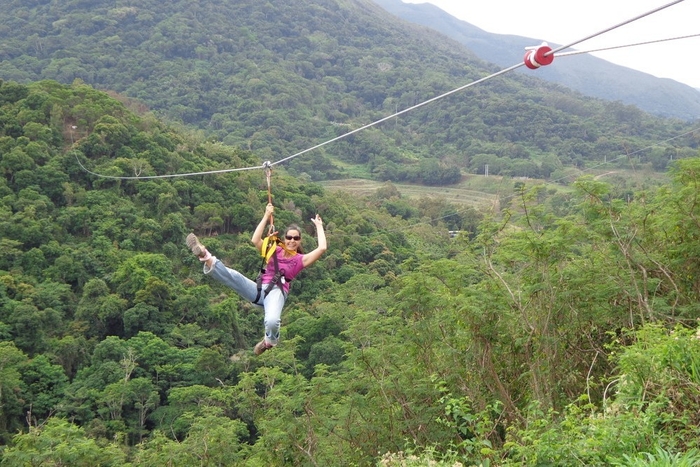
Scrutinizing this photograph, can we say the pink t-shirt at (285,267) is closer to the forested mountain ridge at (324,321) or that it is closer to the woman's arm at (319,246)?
the woman's arm at (319,246)

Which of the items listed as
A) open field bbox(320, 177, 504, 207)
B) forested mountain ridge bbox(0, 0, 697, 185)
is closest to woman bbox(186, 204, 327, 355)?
open field bbox(320, 177, 504, 207)

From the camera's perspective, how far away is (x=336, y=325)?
21.8m

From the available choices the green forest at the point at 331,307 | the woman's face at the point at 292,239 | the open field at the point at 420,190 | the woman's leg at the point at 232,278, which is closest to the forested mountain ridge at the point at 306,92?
the green forest at the point at 331,307

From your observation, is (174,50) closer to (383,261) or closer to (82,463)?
(383,261)

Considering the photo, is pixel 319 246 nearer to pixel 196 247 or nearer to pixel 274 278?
pixel 274 278

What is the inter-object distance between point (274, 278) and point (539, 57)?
2396mm

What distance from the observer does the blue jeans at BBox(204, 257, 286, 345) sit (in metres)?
4.91

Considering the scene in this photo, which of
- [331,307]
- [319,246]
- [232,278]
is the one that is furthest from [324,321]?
[232,278]

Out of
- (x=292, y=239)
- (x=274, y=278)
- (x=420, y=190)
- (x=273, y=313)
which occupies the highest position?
(x=292, y=239)

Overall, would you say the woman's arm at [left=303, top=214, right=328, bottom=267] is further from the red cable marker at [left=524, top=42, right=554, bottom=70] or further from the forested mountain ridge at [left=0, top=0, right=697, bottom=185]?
the forested mountain ridge at [left=0, top=0, right=697, bottom=185]

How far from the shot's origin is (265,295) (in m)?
5.20

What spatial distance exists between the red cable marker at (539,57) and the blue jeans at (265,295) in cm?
238

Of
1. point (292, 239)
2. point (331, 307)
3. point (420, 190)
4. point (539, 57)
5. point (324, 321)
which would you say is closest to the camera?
point (539, 57)

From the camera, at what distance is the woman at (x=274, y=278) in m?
5.00
